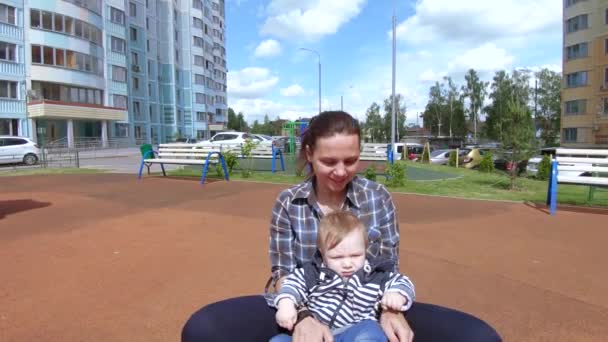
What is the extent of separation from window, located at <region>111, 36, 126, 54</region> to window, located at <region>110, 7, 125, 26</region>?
1652 millimetres

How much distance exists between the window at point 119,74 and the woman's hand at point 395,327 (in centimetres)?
4794

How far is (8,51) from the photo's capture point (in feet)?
116

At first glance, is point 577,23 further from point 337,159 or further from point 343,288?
point 343,288

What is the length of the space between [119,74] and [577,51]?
149 feet

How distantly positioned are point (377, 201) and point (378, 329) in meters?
0.62

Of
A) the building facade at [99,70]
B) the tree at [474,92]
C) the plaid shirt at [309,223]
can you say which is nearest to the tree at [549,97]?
the tree at [474,92]

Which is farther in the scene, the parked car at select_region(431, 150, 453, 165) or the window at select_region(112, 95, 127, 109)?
the window at select_region(112, 95, 127, 109)

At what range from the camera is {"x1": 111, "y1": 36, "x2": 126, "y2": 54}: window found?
4569cm

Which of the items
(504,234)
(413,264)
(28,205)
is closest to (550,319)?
(413,264)

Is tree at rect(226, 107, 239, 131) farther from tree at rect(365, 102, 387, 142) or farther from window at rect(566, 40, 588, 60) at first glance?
window at rect(566, 40, 588, 60)

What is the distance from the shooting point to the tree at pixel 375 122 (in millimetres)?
71812

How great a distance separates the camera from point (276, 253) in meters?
2.16

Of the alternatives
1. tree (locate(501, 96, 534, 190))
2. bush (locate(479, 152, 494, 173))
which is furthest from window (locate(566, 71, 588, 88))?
tree (locate(501, 96, 534, 190))

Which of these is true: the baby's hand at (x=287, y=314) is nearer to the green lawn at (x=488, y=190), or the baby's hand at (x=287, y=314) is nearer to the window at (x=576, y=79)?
the green lawn at (x=488, y=190)
